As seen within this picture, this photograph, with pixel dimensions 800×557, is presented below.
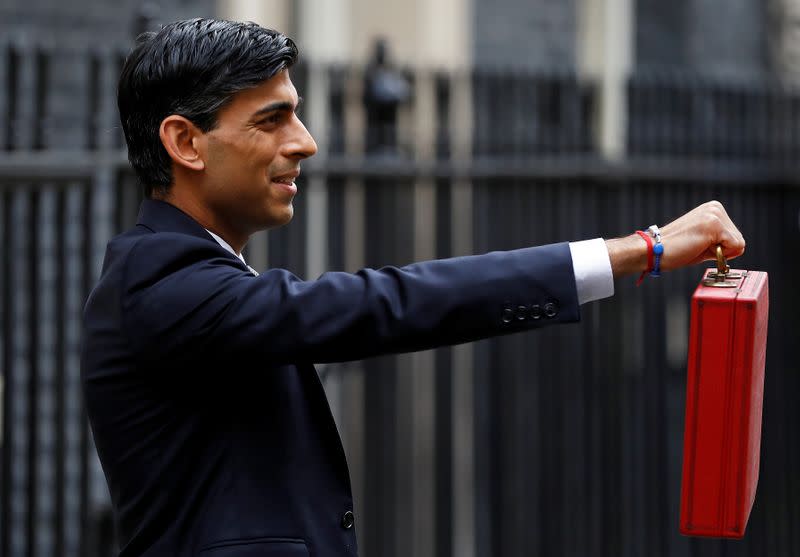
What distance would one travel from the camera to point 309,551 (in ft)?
7.23

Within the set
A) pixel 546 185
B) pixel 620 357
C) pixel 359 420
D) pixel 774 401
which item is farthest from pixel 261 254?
pixel 774 401

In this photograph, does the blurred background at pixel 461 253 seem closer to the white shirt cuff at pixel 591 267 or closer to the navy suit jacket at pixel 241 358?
the navy suit jacket at pixel 241 358

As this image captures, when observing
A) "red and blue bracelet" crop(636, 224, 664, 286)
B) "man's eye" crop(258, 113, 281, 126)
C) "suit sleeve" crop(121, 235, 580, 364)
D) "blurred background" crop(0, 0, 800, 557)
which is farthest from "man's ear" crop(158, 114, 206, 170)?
"blurred background" crop(0, 0, 800, 557)

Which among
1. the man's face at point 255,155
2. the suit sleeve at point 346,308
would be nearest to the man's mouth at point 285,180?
the man's face at point 255,155

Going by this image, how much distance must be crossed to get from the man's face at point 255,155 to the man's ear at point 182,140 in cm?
2

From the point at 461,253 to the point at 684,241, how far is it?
9.84 ft

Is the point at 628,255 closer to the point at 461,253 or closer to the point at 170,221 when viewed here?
the point at 170,221

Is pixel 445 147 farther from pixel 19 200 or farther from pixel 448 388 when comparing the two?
pixel 19 200

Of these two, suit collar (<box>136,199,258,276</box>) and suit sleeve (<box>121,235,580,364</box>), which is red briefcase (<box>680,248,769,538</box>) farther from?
suit collar (<box>136,199,258,276</box>)

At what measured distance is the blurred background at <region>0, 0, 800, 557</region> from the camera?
176 inches

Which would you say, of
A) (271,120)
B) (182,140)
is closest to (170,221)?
(182,140)

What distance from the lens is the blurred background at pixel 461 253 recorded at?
4.47m

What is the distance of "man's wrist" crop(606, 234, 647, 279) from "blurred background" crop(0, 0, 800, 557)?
8.79 ft

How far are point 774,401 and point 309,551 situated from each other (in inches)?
161
